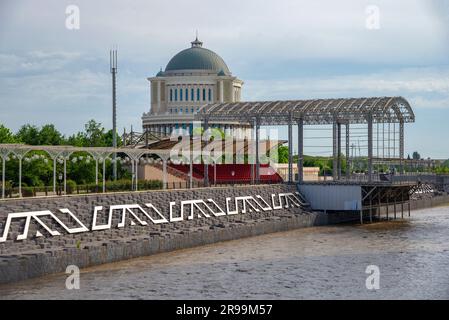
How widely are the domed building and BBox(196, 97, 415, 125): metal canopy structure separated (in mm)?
91175

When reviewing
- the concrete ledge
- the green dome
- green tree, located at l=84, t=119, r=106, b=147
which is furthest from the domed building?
the concrete ledge

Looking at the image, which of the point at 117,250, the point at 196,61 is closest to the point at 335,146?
the point at 117,250

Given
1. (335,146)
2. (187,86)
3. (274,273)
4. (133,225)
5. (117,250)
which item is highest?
(187,86)

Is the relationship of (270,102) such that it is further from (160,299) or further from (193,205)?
(160,299)

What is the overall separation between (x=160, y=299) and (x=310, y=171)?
81.8m

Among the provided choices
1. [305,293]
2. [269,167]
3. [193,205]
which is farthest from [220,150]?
[305,293]

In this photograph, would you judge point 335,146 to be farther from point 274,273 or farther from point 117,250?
point 117,250

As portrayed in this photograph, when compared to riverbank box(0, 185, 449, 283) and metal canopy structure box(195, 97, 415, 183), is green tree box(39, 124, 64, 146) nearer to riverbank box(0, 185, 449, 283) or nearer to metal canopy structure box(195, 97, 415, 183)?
metal canopy structure box(195, 97, 415, 183)

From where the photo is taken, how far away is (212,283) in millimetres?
36719

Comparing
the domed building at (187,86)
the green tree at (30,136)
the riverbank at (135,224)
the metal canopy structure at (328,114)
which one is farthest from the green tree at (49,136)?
the domed building at (187,86)

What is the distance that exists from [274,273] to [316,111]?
31.5 m

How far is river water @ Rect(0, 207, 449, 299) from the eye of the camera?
34.3 meters

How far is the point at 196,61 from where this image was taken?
17200 centimetres

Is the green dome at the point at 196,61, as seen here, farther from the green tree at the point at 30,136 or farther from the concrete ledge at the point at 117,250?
the concrete ledge at the point at 117,250
